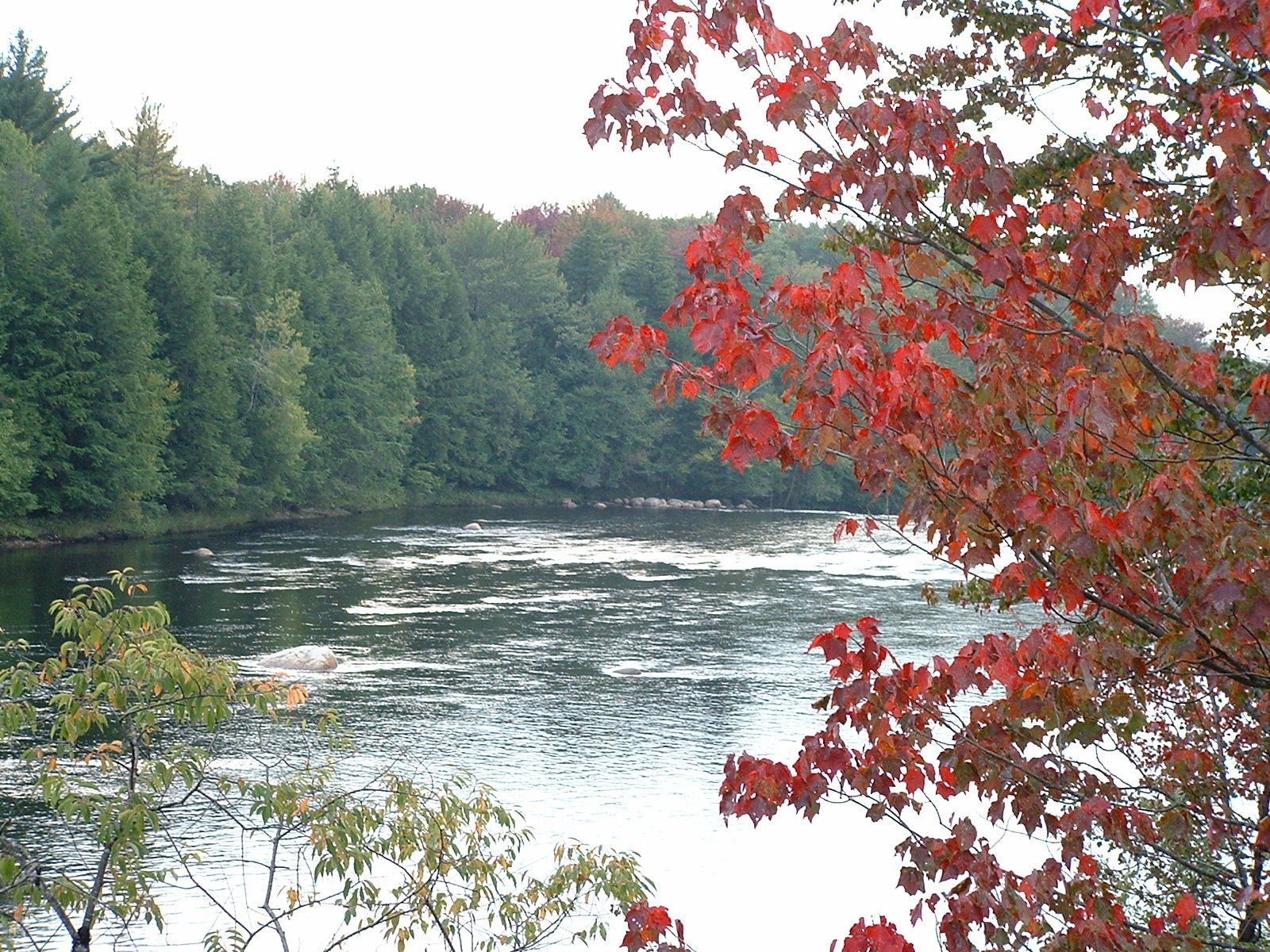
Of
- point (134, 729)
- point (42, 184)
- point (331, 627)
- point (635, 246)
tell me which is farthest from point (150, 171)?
point (134, 729)

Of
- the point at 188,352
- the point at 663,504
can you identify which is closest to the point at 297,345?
the point at 188,352

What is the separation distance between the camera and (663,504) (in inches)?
3108

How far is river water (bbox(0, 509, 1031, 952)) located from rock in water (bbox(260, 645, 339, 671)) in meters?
0.33

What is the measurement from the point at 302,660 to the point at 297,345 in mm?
35651

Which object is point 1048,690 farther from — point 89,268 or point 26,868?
point 89,268

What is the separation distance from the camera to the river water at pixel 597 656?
1659 centimetres

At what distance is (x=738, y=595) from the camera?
37.0 metres

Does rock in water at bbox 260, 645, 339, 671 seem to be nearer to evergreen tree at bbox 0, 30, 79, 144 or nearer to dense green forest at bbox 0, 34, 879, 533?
dense green forest at bbox 0, 34, 879, 533

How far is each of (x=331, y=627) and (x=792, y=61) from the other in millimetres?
26705


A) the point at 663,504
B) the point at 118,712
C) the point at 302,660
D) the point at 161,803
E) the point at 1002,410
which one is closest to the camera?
the point at 1002,410

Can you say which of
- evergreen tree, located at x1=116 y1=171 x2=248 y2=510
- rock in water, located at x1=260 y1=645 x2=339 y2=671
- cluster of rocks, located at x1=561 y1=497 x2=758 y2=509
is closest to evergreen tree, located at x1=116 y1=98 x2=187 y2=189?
evergreen tree, located at x1=116 y1=171 x2=248 y2=510

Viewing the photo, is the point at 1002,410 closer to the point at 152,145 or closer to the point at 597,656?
the point at 597,656

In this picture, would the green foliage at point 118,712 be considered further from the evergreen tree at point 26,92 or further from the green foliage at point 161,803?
the evergreen tree at point 26,92

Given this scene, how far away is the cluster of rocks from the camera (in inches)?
3039
